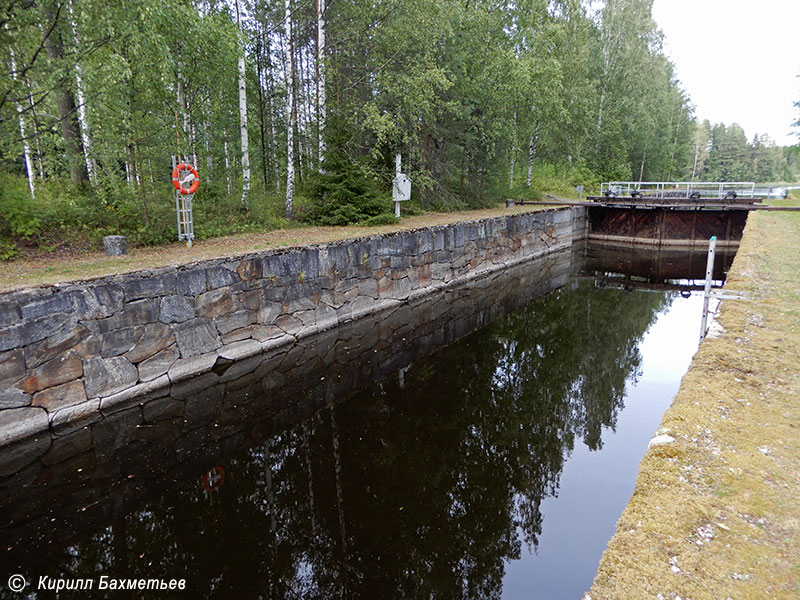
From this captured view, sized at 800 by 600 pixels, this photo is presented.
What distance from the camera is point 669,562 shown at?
2.39 m

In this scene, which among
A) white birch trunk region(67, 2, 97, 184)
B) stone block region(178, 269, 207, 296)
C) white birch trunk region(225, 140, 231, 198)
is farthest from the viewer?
white birch trunk region(225, 140, 231, 198)

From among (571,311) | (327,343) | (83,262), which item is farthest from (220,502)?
(571,311)

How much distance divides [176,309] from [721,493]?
6443 millimetres

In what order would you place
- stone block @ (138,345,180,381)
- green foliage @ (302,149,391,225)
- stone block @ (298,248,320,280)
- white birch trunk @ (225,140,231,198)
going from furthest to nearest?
1. white birch trunk @ (225,140,231,198)
2. green foliage @ (302,149,391,225)
3. stone block @ (298,248,320,280)
4. stone block @ (138,345,180,381)

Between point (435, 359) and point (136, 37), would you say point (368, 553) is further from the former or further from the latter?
point (136, 37)

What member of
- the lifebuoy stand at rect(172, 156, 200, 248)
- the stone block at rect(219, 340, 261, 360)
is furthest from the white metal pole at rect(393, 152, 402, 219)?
the stone block at rect(219, 340, 261, 360)

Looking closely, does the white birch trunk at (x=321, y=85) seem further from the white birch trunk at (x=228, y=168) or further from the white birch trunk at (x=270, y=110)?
the white birch trunk at (x=270, y=110)

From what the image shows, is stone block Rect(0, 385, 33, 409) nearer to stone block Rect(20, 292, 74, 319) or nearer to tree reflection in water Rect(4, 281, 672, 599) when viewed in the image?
stone block Rect(20, 292, 74, 319)

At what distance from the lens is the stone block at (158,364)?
21.0 ft

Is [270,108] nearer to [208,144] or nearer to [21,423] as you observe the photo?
[208,144]

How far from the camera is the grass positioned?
634 cm

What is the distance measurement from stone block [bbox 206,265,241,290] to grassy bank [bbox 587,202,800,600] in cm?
610

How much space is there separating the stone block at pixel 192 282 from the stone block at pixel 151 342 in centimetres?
58

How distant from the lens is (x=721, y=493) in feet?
9.30
